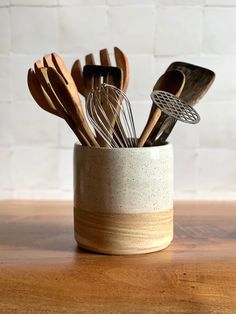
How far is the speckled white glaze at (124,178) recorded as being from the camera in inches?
24.5

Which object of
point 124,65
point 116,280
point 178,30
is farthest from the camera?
point 178,30

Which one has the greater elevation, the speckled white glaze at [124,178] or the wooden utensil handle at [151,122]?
the wooden utensil handle at [151,122]

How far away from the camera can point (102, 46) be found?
2.99 feet

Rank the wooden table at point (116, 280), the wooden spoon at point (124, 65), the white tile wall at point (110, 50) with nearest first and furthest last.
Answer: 1. the wooden table at point (116, 280)
2. the wooden spoon at point (124, 65)
3. the white tile wall at point (110, 50)

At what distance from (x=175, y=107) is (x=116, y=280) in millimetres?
215

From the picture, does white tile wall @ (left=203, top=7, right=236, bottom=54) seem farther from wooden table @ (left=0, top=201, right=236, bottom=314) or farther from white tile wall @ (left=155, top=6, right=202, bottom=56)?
wooden table @ (left=0, top=201, right=236, bottom=314)

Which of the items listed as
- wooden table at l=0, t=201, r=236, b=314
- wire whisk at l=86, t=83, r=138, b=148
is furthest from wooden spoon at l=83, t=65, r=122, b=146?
wooden table at l=0, t=201, r=236, b=314

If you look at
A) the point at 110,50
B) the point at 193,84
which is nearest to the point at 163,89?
the point at 193,84

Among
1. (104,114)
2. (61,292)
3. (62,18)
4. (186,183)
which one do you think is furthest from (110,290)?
(62,18)

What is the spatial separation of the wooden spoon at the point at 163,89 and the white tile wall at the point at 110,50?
257 mm

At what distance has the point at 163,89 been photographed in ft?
2.18

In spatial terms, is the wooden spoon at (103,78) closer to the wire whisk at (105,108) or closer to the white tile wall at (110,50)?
the wire whisk at (105,108)

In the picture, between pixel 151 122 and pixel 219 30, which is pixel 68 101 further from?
pixel 219 30

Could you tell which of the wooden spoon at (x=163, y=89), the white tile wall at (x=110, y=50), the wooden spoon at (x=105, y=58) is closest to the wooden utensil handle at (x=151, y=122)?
the wooden spoon at (x=163, y=89)
